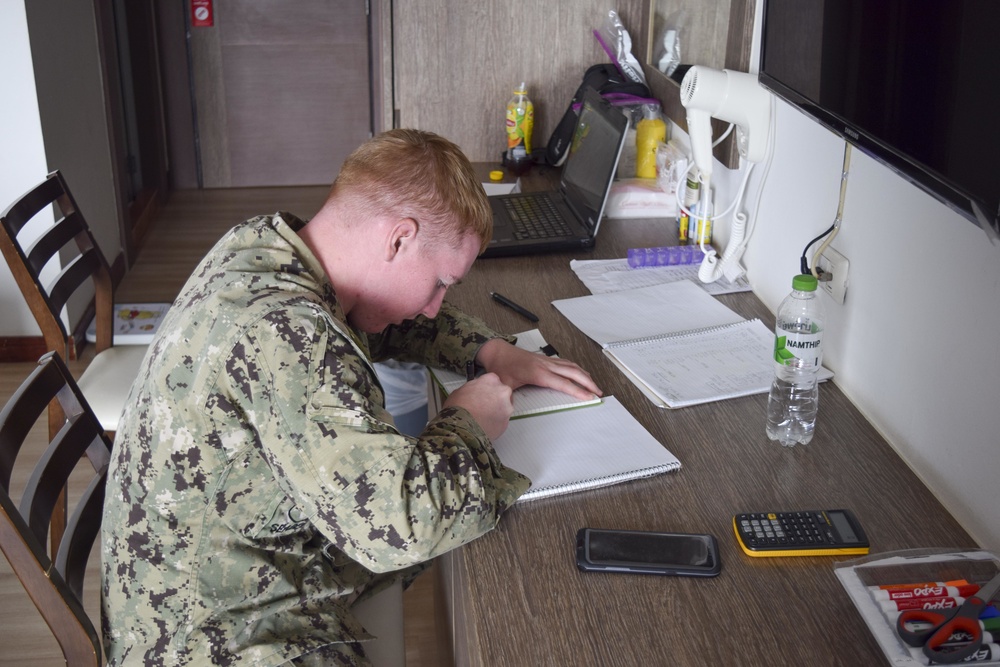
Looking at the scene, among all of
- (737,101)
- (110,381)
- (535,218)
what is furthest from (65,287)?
(737,101)

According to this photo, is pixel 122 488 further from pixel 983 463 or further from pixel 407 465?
pixel 983 463

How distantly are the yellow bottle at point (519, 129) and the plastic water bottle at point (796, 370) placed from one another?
131 centimetres

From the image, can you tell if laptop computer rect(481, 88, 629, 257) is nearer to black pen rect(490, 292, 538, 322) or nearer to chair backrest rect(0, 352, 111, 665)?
black pen rect(490, 292, 538, 322)

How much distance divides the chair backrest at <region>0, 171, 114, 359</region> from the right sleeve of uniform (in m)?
1.13

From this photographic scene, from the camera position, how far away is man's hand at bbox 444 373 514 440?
1.23m

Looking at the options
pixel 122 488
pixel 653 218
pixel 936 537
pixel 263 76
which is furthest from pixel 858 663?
pixel 263 76

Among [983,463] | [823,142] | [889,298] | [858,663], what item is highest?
[823,142]

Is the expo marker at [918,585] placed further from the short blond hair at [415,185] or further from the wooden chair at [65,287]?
the wooden chair at [65,287]

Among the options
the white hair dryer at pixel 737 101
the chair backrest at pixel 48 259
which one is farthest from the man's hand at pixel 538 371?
the chair backrest at pixel 48 259

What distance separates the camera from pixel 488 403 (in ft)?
4.09

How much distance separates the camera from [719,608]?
0.98 m

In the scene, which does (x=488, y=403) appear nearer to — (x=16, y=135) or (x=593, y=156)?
(x=593, y=156)

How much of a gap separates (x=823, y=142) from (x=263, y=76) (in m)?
3.83

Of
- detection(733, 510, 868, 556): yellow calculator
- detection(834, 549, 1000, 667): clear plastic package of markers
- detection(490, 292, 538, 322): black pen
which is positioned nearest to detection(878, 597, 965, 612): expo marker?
detection(834, 549, 1000, 667): clear plastic package of markers
